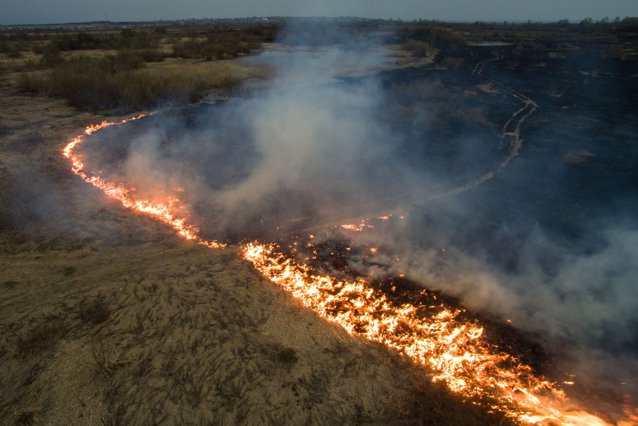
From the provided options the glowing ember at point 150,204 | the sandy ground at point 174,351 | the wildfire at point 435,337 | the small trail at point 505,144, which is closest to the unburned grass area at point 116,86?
the glowing ember at point 150,204

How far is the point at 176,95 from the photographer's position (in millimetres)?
11547

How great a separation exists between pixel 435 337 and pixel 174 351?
7.82 ft

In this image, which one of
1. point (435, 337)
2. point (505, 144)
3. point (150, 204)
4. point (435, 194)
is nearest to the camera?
point (435, 337)

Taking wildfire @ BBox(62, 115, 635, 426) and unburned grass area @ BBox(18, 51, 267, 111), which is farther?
unburned grass area @ BBox(18, 51, 267, 111)

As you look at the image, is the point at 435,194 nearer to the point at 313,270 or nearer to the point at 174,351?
the point at 313,270

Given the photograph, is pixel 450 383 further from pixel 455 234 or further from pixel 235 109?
pixel 235 109

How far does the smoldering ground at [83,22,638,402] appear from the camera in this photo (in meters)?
3.87

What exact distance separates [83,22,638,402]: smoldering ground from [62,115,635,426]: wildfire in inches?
17.8

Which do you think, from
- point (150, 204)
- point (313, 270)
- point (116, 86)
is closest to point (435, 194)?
point (313, 270)

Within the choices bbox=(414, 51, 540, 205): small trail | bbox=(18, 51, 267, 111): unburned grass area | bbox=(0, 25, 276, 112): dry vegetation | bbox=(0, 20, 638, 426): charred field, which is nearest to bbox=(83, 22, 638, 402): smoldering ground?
bbox=(0, 20, 638, 426): charred field

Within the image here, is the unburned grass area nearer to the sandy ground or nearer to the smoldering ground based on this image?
the smoldering ground

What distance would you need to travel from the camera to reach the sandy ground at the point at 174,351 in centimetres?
263

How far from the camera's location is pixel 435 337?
343cm

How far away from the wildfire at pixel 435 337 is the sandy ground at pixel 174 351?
6.2 inches
